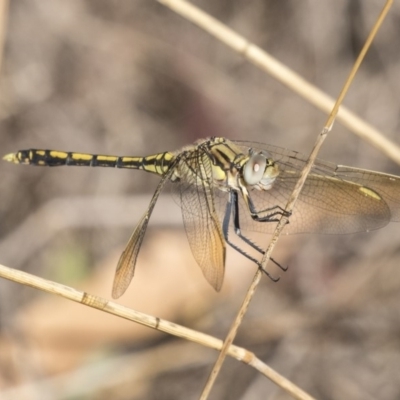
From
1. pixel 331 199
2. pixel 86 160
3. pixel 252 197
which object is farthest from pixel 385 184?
pixel 86 160

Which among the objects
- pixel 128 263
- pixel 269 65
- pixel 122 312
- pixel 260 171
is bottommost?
pixel 122 312

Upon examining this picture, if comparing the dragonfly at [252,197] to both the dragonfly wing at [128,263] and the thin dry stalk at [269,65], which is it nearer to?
the dragonfly wing at [128,263]

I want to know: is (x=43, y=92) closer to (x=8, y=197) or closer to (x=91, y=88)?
(x=91, y=88)

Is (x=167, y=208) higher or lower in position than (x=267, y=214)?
higher

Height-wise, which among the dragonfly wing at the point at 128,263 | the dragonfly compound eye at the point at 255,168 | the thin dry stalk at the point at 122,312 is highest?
the dragonfly compound eye at the point at 255,168


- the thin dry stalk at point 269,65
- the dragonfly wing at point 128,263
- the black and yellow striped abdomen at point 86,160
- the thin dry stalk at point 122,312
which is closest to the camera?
the thin dry stalk at point 122,312

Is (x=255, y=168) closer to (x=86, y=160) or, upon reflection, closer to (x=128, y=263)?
(x=128, y=263)

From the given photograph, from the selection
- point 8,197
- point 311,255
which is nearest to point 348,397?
point 311,255

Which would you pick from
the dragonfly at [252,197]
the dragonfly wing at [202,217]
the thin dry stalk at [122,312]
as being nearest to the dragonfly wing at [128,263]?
the dragonfly at [252,197]
